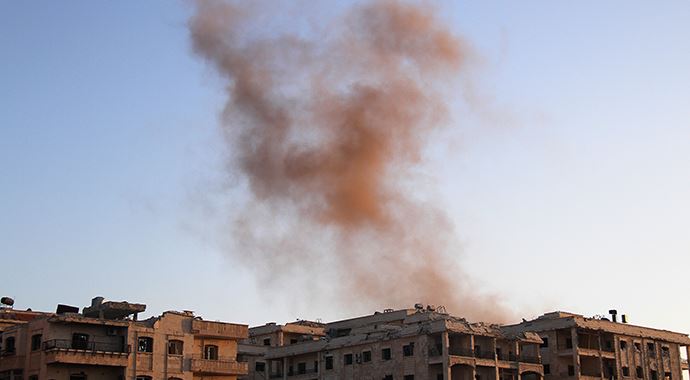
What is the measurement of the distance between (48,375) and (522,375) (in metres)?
48.2

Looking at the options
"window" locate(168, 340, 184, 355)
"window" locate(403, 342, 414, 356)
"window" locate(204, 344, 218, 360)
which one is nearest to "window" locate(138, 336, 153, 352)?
"window" locate(168, 340, 184, 355)

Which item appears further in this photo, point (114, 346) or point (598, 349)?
point (598, 349)

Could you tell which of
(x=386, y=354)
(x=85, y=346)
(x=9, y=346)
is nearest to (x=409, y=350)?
(x=386, y=354)

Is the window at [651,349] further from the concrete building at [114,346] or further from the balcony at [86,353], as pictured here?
the balcony at [86,353]

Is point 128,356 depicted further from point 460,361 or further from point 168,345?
point 460,361

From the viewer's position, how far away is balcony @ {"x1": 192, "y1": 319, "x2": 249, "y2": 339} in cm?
8019

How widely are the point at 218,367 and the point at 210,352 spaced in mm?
1471

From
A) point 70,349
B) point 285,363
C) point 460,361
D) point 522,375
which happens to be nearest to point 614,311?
point 522,375

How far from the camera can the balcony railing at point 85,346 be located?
72.8 metres

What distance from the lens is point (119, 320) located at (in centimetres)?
7750

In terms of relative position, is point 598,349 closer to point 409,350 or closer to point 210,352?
point 409,350

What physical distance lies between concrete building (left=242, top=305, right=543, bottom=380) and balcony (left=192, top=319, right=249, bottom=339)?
1767cm

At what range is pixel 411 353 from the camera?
9300 cm

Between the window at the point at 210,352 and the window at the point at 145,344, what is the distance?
5181 mm
